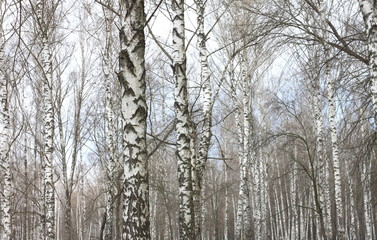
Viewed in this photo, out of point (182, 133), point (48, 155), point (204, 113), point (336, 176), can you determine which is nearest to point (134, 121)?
point (182, 133)

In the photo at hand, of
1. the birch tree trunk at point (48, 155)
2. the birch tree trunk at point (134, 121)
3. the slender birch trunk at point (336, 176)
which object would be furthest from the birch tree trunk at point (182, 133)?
the slender birch trunk at point (336, 176)

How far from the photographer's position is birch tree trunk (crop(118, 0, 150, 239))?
3.34 metres

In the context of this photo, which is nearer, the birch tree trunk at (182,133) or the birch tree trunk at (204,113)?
the birch tree trunk at (182,133)

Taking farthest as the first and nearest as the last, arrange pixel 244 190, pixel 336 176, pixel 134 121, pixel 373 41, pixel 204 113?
1. pixel 244 190
2. pixel 336 176
3. pixel 204 113
4. pixel 373 41
5. pixel 134 121

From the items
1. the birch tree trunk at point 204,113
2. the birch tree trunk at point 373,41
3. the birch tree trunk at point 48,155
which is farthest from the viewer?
the birch tree trunk at point 48,155

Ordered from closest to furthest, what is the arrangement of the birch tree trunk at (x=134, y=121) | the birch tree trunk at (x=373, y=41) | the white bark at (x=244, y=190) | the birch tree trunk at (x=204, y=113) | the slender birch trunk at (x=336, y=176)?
1. the birch tree trunk at (x=134, y=121)
2. the birch tree trunk at (x=373, y=41)
3. the birch tree trunk at (x=204, y=113)
4. the slender birch trunk at (x=336, y=176)
5. the white bark at (x=244, y=190)

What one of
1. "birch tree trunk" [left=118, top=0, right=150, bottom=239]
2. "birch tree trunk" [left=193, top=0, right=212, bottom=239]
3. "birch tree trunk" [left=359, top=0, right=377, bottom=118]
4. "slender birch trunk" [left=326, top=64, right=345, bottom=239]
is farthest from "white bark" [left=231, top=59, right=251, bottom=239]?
"birch tree trunk" [left=118, top=0, right=150, bottom=239]

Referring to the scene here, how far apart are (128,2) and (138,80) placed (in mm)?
789

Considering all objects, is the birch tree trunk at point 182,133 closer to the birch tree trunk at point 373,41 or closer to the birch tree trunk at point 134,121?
the birch tree trunk at point 134,121

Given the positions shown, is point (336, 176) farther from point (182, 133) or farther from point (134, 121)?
point (134, 121)

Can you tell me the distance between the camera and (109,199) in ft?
38.3

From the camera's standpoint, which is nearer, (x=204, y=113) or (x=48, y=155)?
(x=204, y=113)

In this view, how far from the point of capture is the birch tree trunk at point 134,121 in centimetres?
334

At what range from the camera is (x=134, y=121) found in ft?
11.4
